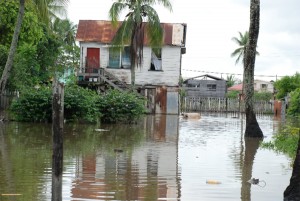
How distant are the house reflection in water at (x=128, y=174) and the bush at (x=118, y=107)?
9098 mm

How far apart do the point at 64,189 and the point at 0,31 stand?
20800 millimetres

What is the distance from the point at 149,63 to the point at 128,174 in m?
29.1

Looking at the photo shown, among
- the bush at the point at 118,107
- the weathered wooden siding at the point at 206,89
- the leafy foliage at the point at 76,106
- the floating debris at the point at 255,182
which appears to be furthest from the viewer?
the weathered wooden siding at the point at 206,89

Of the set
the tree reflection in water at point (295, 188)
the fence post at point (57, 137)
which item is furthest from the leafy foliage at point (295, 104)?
the fence post at point (57, 137)

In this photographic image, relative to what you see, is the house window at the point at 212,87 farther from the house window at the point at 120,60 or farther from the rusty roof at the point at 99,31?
the house window at the point at 120,60

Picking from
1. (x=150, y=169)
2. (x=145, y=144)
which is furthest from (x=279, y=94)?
(x=150, y=169)

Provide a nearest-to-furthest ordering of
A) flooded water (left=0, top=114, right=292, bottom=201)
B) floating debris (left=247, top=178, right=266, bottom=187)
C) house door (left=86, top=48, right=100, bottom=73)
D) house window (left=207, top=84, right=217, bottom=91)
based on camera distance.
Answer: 1. flooded water (left=0, top=114, right=292, bottom=201)
2. floating debris (left=247, top=178, right=266, bottom=187)
3. house door (left=86, top=48, right=100, bottom=73)
4. house window (left=207, top=84, right=217, bottom=91)

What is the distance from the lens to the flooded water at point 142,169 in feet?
27.2

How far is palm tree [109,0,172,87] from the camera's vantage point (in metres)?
33.4

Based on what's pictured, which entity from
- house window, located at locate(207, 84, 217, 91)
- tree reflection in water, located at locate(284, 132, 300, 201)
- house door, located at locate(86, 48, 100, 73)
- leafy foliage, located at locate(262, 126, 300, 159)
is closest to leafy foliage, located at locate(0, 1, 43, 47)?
house door, located at locate(86, 48, 100, 73)

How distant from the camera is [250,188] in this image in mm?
8977

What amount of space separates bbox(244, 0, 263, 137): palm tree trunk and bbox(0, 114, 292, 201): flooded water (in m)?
1.39

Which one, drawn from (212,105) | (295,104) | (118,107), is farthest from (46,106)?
(212,105)

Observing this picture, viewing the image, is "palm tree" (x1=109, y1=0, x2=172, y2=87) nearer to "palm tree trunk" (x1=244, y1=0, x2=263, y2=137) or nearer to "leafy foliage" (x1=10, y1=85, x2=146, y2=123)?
"leafy foliage" (x1=10, y1=85, x2=146, y2=123)
